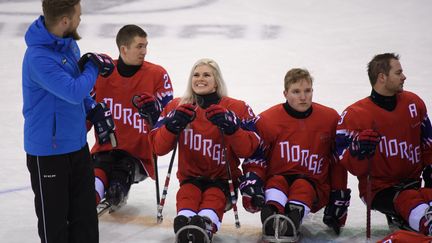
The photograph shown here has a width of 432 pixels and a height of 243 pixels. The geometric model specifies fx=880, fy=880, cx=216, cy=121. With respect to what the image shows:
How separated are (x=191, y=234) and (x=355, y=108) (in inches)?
44.1

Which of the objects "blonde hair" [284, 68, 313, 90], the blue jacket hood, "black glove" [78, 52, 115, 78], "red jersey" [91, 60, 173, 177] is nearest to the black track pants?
"black glove" [78, 52, 115, 78]

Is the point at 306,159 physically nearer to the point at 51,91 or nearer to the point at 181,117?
the point at 181,117

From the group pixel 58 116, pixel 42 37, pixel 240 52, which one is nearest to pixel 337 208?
pixel 58 116

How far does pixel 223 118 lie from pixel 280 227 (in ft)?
2.02

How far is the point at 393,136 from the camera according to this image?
15.3ft

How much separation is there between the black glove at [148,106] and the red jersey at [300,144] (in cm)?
56

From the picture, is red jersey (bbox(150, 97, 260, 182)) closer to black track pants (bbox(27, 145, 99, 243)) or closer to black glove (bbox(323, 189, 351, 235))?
black glove (bbox(323, 189, 351, 235))

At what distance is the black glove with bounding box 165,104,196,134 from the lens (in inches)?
175

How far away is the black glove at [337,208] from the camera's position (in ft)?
15.2

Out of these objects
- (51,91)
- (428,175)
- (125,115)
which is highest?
(51,91)

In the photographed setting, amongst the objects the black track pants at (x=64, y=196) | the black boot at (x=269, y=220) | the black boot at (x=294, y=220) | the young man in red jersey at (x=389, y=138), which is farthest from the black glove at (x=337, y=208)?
the black track pants at (x=64, y=196)

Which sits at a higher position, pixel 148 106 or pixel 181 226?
pixel 148 106

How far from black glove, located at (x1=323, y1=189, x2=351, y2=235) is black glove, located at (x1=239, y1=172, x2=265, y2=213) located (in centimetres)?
39

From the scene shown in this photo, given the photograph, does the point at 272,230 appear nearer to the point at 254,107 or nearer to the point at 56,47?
the point at 56,47
